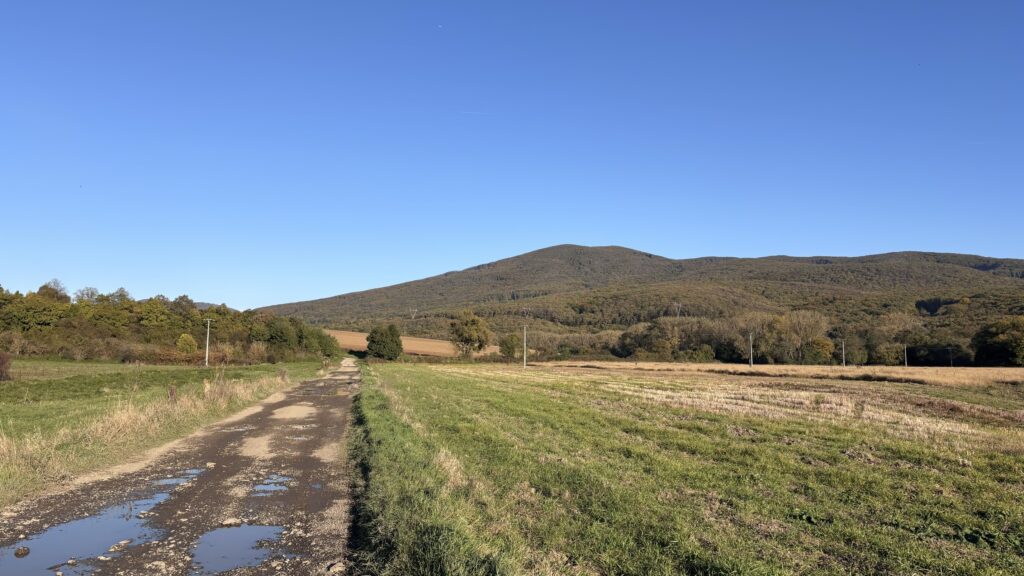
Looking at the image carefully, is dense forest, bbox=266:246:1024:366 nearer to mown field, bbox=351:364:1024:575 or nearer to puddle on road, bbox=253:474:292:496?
mown field, bbox=351:364:1024:575

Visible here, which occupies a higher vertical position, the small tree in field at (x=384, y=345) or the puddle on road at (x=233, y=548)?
the puddle on road at (x=233, y=548)

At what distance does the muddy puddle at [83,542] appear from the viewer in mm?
6754

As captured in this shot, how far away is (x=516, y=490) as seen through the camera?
1011cm

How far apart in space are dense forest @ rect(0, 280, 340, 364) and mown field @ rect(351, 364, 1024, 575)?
233ft

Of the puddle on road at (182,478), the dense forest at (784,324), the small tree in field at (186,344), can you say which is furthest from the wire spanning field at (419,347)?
A: the puddle on road at (182,478)

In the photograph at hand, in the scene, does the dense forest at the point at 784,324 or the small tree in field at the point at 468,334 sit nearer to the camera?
the dense forest at the point at 784,324

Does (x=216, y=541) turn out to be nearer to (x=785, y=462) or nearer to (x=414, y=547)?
(x=414, y=547)

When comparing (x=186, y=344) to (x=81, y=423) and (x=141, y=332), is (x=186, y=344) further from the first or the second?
(x=81, y=423)

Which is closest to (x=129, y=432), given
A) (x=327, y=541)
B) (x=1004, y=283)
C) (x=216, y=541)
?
(x=216, y=541)

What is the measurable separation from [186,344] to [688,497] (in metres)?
91.9

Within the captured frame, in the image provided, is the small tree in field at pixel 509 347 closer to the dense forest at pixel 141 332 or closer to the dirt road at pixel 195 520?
the dense forest at pixel 141 332

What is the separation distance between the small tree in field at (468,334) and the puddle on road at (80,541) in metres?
95.0

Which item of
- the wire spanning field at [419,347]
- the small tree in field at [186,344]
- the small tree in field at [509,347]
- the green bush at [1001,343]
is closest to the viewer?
the green bush at [1001,343]

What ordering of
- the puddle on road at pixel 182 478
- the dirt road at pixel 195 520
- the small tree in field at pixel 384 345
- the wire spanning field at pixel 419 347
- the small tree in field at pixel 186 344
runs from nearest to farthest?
the dirt road at pixel 195 520 → the puddle on road at pixel 182 478 → the small tree in field at pixel 186 344 → the small tree in field at pixel 384 345 → the wire spanning field at pixel 419 347
